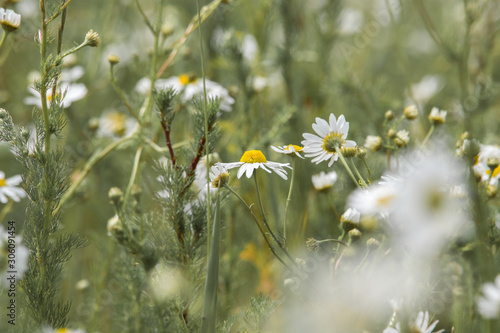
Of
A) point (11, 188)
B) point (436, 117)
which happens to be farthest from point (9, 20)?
point (436, 117)

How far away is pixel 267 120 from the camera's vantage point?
146 centimetres

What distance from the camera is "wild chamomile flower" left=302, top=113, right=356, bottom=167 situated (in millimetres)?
→ 732

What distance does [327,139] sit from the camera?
0.74 m

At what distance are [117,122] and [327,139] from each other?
870 millimetres

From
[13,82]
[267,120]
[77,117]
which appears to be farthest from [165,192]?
[13,82]

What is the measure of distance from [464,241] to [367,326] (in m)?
0.20

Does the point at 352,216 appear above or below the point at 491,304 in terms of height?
above

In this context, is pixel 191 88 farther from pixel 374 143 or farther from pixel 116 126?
pixel 374 143

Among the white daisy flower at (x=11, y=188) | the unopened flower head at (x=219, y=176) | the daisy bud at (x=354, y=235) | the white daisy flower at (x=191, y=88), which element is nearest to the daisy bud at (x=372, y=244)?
the daisy bud at (x=354, y=235)

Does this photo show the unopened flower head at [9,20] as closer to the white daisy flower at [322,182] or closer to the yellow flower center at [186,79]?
the yellow flower center at [186,79]

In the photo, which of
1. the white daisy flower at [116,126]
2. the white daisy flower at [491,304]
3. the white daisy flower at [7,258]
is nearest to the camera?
the white daisy flower at [491,304]

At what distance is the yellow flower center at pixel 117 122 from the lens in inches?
54.4

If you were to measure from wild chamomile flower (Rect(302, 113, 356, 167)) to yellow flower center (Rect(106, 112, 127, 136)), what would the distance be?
2.57 feet

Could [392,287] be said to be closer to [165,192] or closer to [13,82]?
[165,192]
